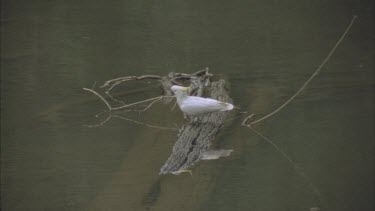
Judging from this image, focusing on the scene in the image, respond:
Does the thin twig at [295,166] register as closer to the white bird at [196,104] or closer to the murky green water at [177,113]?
the murky green water at [177,113]

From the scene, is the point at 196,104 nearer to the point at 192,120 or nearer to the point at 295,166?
the point at 192,120

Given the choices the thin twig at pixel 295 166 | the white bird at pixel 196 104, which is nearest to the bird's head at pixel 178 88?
the white bird at pixel 196 104

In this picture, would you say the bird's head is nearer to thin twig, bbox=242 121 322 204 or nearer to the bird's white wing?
the bird's white wing

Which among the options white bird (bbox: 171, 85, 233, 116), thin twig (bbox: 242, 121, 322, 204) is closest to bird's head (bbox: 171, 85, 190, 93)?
white bird (bbox: 171, 85, 233, 116)

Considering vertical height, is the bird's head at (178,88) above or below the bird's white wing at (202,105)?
above

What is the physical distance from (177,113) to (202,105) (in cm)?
10

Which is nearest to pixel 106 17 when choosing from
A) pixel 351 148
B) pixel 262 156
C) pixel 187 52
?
pixel 187 52

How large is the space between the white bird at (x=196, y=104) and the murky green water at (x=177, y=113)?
0.07m

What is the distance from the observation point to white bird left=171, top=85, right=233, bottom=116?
87cm

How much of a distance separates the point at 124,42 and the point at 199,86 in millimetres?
170

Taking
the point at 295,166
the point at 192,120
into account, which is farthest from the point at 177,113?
the point at 295,166

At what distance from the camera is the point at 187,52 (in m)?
0.95

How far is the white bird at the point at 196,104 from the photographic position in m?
0.87

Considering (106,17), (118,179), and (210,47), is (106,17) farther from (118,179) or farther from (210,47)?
(118,179)
